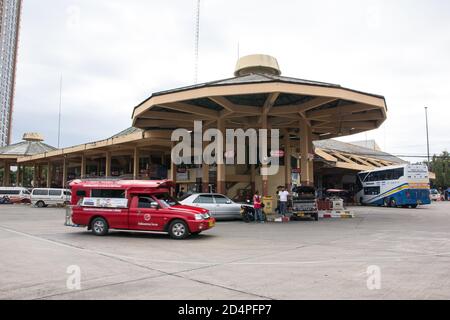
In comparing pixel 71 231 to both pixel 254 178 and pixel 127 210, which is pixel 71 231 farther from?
pixel 254 178

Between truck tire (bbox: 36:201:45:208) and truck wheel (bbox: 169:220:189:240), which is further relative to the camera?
truck tire (bbox: 36:201:45:208)

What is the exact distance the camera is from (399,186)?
1390 inches

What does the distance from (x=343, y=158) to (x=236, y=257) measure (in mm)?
39522

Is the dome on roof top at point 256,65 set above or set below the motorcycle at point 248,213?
above

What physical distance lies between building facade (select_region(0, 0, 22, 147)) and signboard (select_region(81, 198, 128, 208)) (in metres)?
98.5

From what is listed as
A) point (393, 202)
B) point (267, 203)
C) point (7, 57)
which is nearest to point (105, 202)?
point (267, 203)

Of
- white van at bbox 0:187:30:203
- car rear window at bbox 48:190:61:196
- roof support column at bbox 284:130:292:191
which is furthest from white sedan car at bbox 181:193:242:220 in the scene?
white van at bbox 0:187:30:203

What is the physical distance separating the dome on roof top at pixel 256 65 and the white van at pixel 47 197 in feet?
65.9

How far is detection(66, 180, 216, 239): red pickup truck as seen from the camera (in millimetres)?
13000

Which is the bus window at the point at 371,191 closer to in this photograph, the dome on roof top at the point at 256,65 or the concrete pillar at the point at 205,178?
the dome on roof top at the point at 256,65

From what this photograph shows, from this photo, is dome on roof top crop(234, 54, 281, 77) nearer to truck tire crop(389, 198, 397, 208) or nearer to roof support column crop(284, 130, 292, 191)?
roof support column crop(284, 130, 292, 191)

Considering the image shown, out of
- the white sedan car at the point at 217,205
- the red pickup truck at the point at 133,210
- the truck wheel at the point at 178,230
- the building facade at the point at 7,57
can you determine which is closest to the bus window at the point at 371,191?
the white sedan car at the point at 217,205

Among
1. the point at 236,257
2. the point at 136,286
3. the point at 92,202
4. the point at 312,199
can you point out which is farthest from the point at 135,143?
the point at 136,286

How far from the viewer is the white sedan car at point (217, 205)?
20.2 meters
